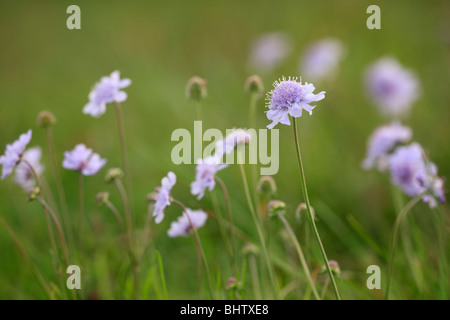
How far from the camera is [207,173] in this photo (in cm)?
75

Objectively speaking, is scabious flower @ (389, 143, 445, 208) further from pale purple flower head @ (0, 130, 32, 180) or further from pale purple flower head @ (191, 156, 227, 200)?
pale purple flower head @ (0, 130, 32, 180)

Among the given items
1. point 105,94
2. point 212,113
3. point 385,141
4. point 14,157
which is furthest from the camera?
point 212,113

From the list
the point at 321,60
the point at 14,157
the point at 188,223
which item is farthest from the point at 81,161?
the point at 321,60

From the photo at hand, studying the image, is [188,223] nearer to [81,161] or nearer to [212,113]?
[81,161]

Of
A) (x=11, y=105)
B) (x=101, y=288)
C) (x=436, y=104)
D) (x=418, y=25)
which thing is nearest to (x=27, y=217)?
(x=101, y=288)

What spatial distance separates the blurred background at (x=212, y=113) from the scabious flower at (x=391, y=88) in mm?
111

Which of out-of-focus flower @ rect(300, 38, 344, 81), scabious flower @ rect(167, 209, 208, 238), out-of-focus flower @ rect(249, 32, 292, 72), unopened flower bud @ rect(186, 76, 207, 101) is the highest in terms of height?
out-of-focus flower @ rect(249, 32, 292, 72)

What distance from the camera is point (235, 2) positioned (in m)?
3.51

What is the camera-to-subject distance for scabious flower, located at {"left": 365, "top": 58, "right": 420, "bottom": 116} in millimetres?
1670

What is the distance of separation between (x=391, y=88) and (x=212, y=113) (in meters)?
0.70

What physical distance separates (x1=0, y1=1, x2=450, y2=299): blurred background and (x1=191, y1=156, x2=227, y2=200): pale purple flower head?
20 cm

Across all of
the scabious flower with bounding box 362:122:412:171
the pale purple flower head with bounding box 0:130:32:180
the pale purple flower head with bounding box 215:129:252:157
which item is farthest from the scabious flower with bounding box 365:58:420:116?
the pale purple flower head with bounding box 0:130:32:180

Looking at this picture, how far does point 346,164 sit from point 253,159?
0.69 meters

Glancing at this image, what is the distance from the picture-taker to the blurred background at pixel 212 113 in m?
1.20
